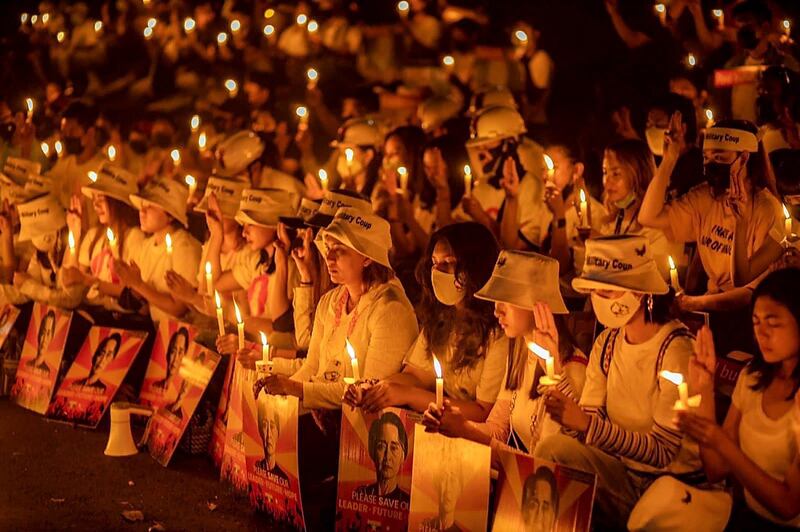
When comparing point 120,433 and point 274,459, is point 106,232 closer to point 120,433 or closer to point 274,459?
point 120,433

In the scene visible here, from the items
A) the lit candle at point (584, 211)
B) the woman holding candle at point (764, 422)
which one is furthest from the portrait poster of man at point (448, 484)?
the lit candle at point (584, 211)

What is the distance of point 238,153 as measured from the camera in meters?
11.7

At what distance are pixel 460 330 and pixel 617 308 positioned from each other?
3.82 ft

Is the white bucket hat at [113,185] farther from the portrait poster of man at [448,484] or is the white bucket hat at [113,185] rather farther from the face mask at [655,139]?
the portrait poster of man at [448,484]

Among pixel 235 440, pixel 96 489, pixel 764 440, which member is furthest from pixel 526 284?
pixel 96 489

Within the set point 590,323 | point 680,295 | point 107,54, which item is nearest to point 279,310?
point 590,323

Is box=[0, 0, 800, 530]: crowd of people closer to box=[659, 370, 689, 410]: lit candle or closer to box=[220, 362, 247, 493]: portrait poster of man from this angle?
box=[659, 370, 689, 410]: lit candle

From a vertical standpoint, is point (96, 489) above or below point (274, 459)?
below

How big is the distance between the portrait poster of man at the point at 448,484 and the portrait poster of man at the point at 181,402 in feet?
8.54

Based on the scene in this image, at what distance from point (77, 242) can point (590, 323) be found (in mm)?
5176

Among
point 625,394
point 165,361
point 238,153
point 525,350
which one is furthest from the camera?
point 238,153

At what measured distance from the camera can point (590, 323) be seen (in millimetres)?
7328

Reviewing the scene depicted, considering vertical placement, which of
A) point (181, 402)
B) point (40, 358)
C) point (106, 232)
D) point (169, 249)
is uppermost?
point (169, 249)

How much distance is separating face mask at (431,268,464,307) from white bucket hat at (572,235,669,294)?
986 mm
